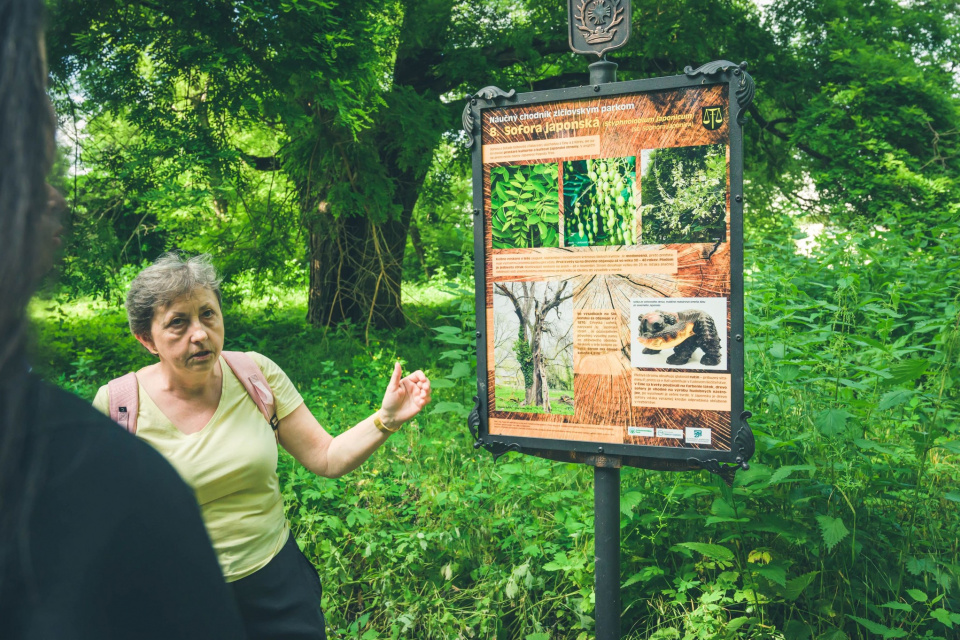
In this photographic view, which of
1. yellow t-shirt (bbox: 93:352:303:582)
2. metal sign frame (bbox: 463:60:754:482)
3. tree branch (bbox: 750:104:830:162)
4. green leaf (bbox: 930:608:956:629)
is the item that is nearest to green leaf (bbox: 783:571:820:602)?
green leaf (bbox: 930:608:956:629)

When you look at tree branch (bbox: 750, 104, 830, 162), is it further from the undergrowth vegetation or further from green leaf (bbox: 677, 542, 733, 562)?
green leaf (bbox: 677, 542, 733, 562)

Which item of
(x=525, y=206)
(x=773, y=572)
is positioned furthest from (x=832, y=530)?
(x=525, y=206)

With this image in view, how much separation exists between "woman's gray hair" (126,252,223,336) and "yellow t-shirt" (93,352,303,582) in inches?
10.5

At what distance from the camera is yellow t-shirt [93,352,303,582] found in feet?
7.54

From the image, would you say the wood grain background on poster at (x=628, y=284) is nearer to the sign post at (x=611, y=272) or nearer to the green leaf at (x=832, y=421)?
the sign post at (x=611, y=272)

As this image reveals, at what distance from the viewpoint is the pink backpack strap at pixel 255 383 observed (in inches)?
100

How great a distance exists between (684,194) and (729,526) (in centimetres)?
165

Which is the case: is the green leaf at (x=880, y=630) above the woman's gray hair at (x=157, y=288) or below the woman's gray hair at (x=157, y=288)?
below

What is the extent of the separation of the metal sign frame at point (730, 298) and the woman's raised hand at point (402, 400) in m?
0.46

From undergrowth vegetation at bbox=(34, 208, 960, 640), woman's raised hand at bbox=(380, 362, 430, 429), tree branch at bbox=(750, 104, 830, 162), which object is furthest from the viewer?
tree branch at bbox=(750, 104, 830, 162)

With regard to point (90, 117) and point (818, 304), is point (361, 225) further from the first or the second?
point (818, 304)

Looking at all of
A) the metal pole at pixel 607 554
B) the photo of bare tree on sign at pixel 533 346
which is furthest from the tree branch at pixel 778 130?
the metal pole at pixel 607 554

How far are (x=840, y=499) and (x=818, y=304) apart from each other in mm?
946

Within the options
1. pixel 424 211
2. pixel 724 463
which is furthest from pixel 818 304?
pixel 424 211
